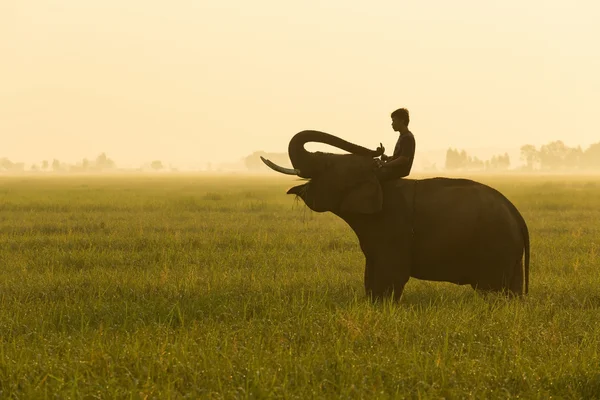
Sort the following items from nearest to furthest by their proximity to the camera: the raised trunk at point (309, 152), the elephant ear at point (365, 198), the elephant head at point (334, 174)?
1. the elephant ear at point (365, 198)
2. the elephant head at point (334, 174)
3. the raised trunk at point (309, 152)

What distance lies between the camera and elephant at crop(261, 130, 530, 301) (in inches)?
260

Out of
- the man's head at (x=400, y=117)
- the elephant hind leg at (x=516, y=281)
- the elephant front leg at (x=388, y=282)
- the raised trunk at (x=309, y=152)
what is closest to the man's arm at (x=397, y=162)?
the raised trunk at (x=309, y=152)

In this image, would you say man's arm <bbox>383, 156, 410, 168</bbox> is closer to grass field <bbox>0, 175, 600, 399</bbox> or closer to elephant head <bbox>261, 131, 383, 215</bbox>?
elephant head <bbox>261, 131, 383, 215</bbox>

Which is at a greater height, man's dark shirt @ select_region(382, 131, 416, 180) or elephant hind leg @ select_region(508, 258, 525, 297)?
man's dark shirt @ select_region(382, 131, 416, 180)

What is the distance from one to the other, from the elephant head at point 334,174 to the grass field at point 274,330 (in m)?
1.19

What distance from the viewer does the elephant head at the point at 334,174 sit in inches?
262

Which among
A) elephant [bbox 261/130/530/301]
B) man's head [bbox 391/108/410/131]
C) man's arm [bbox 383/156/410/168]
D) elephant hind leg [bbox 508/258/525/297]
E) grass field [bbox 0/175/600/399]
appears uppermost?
man's head [bbox 391/108/410/131]

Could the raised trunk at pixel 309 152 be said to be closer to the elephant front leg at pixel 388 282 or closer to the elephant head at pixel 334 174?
the elephant head at pixel 334 174

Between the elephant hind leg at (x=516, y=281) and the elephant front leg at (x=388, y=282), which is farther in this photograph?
the elephant hind leg at (x=516, y=281)

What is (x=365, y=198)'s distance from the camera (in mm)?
6578

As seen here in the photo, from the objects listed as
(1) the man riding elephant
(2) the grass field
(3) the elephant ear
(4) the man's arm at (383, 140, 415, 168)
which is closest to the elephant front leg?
(2) the grass field

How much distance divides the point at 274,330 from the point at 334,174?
2.01 m

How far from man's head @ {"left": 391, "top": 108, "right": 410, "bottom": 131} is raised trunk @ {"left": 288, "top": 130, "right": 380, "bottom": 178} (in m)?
0.43

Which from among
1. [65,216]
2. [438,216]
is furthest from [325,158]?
[65,216]
